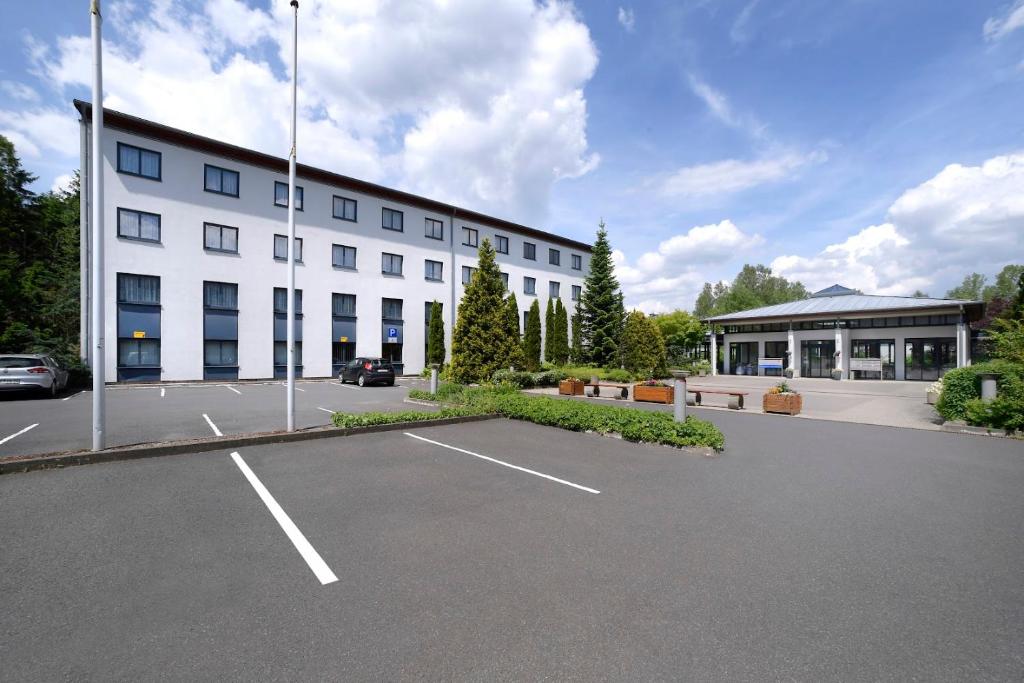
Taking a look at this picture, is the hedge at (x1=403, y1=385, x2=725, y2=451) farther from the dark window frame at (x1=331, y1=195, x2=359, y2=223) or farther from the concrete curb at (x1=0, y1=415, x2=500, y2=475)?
the dark window frame at (x1=331, y1=195, x2=359, y2=223)

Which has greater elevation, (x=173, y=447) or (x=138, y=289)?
(x=138, y=289)

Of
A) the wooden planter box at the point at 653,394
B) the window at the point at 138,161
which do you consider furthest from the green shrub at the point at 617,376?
the window at the point at 138,161

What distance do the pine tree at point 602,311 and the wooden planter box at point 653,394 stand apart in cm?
1315

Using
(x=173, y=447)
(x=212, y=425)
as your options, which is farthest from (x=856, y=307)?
(x=173, y=447)

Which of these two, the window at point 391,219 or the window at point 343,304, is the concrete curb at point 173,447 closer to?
the window at point 343,304

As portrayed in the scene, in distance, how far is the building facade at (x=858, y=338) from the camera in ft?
91.9

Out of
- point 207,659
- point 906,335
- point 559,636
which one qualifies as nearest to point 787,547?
point 559,636

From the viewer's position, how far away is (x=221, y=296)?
24938 mm

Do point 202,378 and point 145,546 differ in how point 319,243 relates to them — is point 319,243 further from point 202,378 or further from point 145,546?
point 145,546

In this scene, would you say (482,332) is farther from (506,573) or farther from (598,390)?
(506,573)

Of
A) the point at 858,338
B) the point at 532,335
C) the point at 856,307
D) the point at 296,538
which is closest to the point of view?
the point at 296,538

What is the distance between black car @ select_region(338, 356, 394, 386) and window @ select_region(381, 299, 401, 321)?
7.33 m

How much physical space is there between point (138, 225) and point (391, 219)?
14044 millimetres

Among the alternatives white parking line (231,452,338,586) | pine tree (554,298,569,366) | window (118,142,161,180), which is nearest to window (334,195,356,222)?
window (118,142,161,180)
